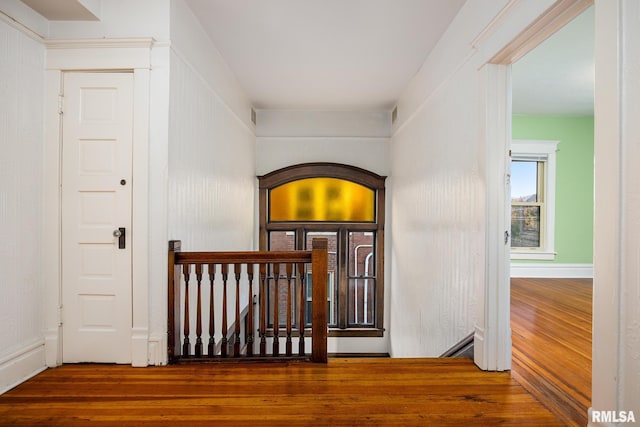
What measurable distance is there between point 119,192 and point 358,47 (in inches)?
98.7

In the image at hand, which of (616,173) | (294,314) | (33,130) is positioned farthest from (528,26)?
(294,314)

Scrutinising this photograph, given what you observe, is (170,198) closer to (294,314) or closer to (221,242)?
(221,242)

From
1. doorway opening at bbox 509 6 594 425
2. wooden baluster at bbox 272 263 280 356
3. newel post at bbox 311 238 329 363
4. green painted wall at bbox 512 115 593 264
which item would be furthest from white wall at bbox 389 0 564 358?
green painted wall at bbox 512 115 593 264

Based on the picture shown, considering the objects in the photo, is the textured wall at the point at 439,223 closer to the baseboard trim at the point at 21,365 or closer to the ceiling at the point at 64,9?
the ceiling at the point at 64,9

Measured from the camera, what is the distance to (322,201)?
6.05 meters

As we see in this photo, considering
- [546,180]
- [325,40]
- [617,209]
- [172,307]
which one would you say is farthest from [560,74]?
[172,307]

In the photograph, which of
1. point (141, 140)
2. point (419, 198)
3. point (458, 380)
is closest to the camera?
point (458, 380)

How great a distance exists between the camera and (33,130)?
2.37 metres

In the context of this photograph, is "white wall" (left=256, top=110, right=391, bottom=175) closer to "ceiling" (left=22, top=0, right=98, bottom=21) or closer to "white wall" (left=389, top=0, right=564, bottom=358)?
"white wall" (left=389, top=0, right=564, bottom=358)

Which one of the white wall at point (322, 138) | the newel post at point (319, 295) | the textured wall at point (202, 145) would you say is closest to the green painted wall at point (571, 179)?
the white wall at point (322, 138)

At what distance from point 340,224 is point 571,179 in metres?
4.01

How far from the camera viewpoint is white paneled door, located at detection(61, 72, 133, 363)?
2480 millimetres

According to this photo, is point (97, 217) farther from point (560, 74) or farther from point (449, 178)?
point (560, 74)

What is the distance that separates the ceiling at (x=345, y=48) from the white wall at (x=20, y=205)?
0.40 metres
